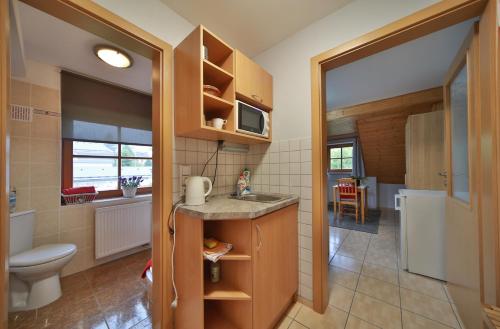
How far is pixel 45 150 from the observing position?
177 centimetres

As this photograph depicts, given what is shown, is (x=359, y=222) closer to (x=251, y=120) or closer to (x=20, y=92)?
(x=251, y=120)

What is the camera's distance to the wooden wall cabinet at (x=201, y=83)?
1.07 m

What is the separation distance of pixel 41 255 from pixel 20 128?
3.97ft

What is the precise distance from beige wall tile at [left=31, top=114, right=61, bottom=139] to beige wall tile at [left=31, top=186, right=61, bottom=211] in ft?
1.77

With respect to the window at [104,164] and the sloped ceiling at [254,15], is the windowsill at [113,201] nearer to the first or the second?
the window at [104,164]

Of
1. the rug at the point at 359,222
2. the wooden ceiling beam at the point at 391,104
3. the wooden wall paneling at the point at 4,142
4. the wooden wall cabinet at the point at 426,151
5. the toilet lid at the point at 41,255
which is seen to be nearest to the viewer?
the wooden wall paneling at the point at 4,142

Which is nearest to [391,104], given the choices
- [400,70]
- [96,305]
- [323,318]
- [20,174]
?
[400,70]

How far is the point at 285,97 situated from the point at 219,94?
620 millimetres

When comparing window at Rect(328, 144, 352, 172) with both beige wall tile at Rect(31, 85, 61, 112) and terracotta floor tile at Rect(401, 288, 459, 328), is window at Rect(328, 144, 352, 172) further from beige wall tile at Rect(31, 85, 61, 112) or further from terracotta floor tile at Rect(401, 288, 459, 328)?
beige wall tile at Rect(31, 85, 61, 112)

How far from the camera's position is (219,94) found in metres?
1.32

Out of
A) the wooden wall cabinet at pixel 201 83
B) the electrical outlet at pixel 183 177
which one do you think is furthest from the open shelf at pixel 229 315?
the wooden wall cabinet at pixel 201 83

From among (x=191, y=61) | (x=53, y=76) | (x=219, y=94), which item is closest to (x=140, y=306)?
(x=219, y=94)

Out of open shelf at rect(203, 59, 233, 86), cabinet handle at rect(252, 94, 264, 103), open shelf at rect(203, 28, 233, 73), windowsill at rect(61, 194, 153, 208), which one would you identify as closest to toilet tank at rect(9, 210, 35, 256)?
windowsill at rect(61, 194, 153, 208)

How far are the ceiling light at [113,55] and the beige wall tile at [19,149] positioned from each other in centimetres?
109
